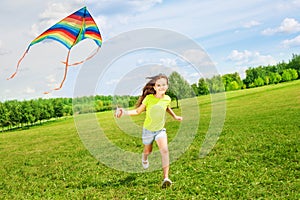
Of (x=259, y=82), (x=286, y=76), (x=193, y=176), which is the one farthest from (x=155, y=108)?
(x=286, y=76)

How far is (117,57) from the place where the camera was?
282 inches

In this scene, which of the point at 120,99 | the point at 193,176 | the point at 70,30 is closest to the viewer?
the point at 120,99

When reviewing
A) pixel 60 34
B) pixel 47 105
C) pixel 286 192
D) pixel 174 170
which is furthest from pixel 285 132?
pixel 47 105

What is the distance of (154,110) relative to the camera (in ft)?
22.8

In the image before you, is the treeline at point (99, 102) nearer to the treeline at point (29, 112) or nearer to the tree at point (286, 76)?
the treeline at point (29, 112)

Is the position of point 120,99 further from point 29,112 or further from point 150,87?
point 29,112

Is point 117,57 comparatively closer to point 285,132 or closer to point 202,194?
point 202,194

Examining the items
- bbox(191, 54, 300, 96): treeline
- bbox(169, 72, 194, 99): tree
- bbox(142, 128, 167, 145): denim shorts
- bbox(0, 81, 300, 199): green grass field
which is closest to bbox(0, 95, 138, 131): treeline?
bbox(191, 54, 300, 96): treeline

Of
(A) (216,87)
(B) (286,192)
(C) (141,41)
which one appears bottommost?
(B) (286,192)

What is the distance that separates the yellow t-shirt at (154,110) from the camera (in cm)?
693

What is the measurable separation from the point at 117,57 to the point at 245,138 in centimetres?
666

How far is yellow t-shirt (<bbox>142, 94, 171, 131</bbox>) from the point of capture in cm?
693

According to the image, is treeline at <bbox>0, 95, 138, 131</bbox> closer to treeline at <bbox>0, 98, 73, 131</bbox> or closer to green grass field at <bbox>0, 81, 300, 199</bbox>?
treeline at <bbox>0, 98, 73, 131</bbox>

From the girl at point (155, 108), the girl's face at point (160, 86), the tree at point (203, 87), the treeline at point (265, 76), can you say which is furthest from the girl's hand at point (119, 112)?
the treeline at point (265, 76)
